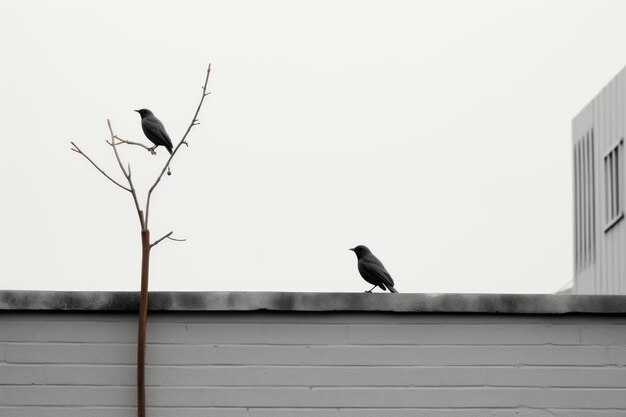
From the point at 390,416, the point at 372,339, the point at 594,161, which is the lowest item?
the point at 390,416

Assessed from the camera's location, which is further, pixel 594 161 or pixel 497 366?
pixel 594 161

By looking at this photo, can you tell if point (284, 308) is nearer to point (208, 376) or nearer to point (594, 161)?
point (208, 376)

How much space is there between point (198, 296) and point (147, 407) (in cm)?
62

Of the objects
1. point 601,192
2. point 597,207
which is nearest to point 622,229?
point 601,192

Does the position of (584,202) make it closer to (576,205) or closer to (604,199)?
(576,205)

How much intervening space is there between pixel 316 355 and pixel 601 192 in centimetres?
2335

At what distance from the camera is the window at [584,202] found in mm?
29594

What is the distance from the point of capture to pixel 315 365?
636 cm

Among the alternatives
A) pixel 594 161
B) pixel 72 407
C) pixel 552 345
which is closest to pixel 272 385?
pixel 72 407

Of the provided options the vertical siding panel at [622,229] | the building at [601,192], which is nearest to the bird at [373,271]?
the building at [601,192]

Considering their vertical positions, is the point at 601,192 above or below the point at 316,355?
above

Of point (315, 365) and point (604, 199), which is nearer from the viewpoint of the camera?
point (315, 365)

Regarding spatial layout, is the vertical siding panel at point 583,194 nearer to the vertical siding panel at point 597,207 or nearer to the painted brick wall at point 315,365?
the vertical siding panel at point 597,207

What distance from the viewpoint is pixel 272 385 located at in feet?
20.8
